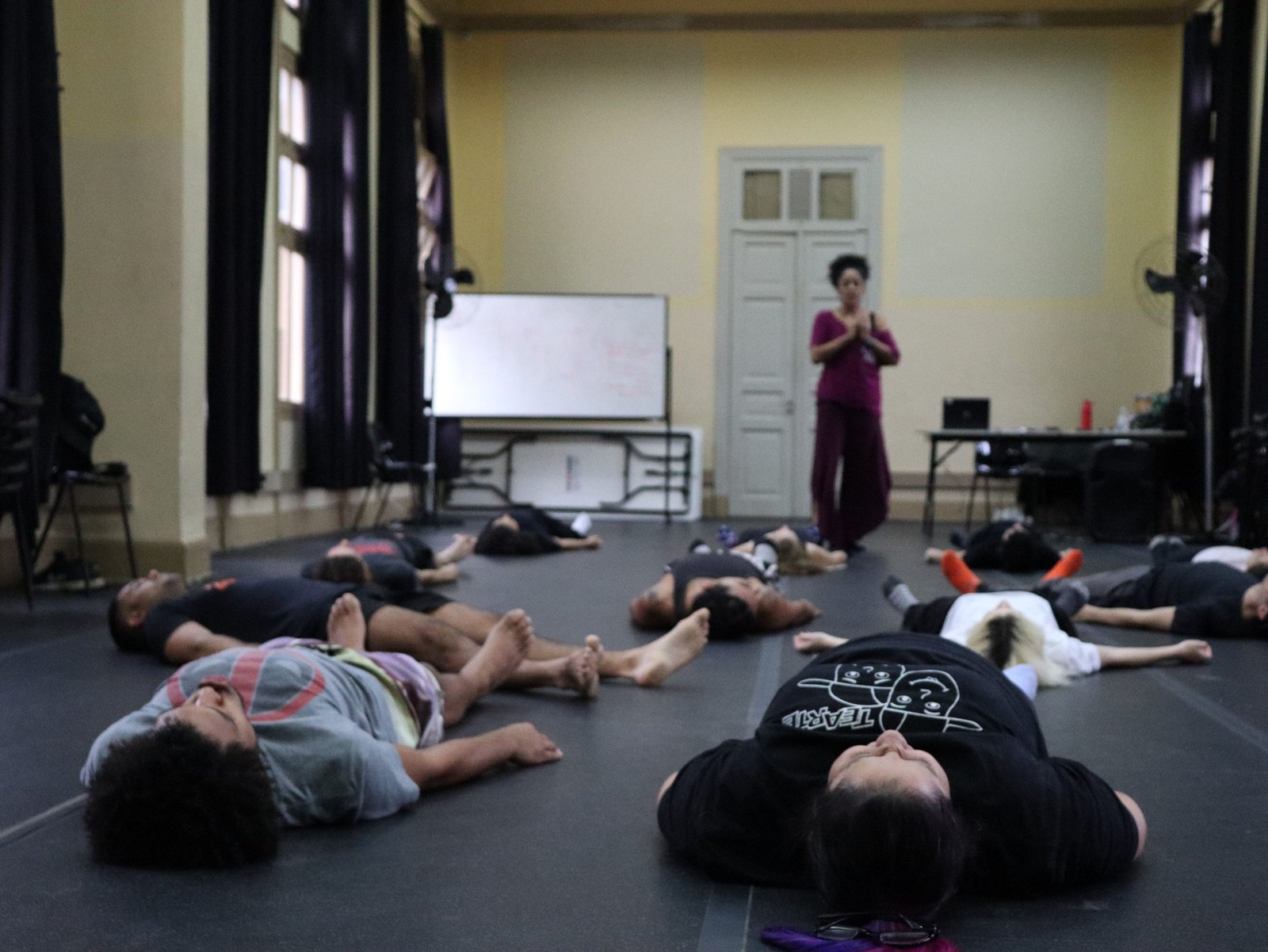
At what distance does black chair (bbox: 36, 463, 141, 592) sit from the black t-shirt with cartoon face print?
158 inches

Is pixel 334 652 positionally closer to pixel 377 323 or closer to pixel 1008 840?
pixel 1008 840

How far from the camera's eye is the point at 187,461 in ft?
19.6

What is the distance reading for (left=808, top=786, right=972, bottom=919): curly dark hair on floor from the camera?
1.68 metres

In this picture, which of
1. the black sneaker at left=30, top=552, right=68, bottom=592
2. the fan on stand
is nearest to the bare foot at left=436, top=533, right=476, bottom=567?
the black sneaker at left=30, top=552, right=68, bottom=592

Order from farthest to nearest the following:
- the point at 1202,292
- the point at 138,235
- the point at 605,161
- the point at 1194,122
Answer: the point at 605,161 < the point at 1194,122 < the point at 1202,292 < the point at 138,235

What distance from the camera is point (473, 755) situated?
104 inches

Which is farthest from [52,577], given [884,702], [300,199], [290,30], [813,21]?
[813,21]

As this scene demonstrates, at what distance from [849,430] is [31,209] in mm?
4335

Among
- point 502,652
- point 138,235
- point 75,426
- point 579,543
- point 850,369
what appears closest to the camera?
point 502,652

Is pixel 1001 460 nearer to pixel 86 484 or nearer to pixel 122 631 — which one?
pixel 86 484

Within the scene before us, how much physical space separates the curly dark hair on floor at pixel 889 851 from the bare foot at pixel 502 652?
1.61 m

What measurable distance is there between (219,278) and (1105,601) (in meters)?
4.59

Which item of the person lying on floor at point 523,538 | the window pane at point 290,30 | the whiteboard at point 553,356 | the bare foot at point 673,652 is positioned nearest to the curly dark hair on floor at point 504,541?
the person lying on floor at point 523,538

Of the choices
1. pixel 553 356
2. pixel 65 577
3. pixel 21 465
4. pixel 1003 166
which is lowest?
pixel 65 577
